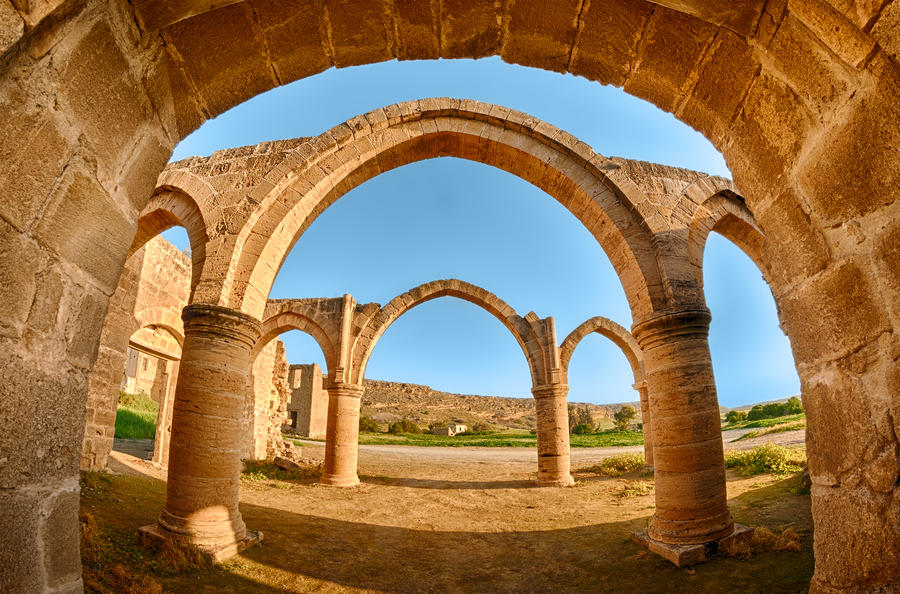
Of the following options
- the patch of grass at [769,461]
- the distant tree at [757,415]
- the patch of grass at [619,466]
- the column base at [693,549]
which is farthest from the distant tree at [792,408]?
the column base at [693,549]

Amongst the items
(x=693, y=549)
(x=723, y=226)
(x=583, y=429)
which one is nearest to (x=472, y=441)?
(x=583, y=429)

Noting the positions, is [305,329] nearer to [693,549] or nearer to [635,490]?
[635,490]

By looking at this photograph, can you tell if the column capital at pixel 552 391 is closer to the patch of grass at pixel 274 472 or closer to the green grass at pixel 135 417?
the patch of grass at pixel 274 472

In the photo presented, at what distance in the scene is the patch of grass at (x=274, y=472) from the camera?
11.7 m

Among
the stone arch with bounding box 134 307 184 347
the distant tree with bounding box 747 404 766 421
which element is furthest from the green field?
the stone arch with bounding box 134 307 184 347

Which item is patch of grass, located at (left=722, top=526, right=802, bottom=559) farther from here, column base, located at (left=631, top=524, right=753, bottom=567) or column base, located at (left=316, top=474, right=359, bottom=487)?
column base, located at (left=316, top=474, right=359, bottom=487)

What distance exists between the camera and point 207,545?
473 centimetres

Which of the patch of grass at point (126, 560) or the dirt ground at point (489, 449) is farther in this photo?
the dirt ground at point (489, 449)

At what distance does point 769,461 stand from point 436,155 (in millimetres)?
9675

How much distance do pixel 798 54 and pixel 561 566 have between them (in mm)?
5251

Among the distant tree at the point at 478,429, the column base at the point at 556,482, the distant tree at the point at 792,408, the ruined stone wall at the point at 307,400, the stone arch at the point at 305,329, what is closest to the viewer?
the column base at the point at 556,482

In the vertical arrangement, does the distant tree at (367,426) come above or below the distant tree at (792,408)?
below

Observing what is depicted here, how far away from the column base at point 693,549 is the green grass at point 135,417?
17132mm

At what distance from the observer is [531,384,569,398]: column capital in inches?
495
